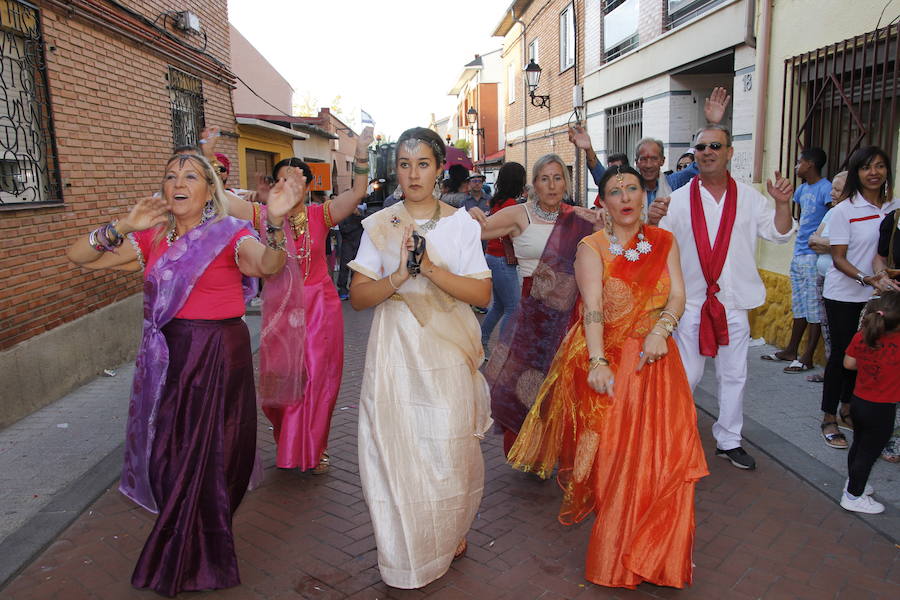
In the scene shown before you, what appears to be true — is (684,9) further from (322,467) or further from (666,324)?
(322,467)

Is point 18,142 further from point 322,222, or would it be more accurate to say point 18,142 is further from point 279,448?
point 279,448

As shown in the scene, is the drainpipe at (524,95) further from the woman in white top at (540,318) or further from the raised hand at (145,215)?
the raised hand at (145,215)

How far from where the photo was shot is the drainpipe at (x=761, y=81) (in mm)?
7941

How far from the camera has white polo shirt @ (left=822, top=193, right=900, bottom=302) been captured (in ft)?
16.0

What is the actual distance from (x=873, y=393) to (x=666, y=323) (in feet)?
4.77

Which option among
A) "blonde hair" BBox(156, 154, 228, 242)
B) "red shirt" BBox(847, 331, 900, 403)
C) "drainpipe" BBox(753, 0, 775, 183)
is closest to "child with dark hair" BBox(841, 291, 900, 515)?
"red shirt" BBox(847, 331, 900, 403)

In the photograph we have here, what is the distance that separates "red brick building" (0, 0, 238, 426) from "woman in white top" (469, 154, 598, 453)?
395 centimetres


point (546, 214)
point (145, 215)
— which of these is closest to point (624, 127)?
point (546, 214)

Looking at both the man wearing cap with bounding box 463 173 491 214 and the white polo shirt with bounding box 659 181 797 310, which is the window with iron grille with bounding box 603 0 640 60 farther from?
the white polo shirt with bounding box 659 181 797 310

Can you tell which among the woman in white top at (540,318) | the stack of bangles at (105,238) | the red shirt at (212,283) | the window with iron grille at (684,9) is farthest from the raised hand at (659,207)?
the window with iron grille at (684,9)

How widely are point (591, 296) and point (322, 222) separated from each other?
2.11m

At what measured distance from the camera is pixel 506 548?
3.71 meters

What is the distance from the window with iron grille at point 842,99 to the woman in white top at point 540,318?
3.29 m

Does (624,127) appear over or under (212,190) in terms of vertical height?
over
